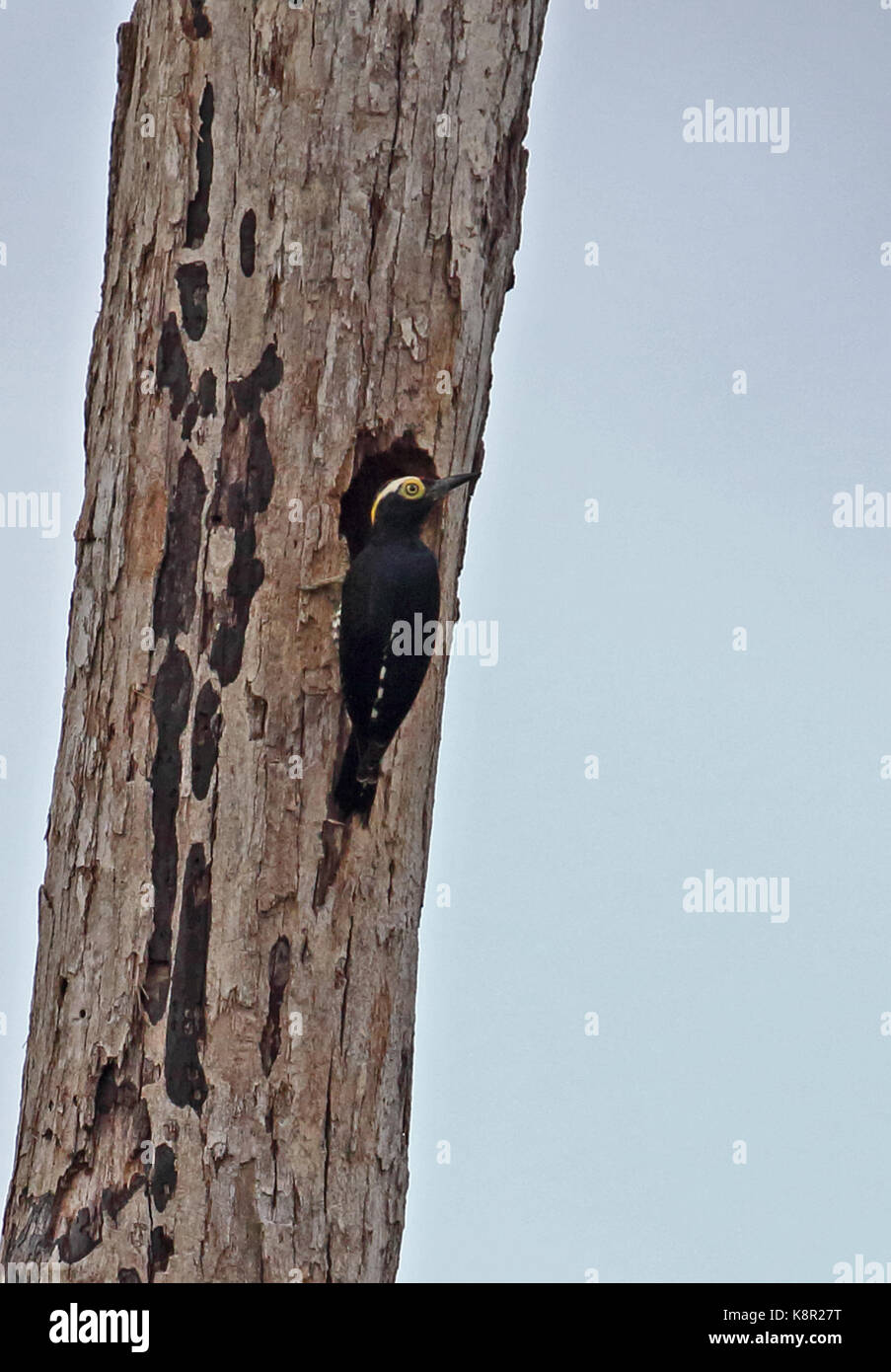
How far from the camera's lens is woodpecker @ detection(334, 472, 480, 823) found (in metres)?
3.94

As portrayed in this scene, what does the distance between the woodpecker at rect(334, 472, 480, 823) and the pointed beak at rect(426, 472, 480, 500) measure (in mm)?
37

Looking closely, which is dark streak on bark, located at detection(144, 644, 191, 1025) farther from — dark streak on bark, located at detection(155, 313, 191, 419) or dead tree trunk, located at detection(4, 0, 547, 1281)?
dark streak on bark, located at detection(155, 313, 191, 419)

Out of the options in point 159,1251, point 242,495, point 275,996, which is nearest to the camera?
point 159,1251

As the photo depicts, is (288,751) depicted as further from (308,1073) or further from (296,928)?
(308,1073)

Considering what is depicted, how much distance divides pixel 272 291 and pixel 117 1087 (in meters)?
1.75

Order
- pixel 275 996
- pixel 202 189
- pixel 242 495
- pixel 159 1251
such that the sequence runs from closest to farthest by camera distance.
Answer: pixel 159 1251
pixel 275 996
pixel 242 495
pixel 202 189

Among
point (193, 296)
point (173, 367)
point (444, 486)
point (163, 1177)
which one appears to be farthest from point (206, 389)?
point (163, 1177)

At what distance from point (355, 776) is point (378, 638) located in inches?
12.1

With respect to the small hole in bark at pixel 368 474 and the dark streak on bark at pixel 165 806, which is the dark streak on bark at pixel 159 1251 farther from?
the small hole in bark at pixel 368 474

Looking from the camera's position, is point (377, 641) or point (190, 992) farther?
point (377, 641)

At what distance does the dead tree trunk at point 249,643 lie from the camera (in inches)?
149

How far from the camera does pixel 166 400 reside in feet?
13.1

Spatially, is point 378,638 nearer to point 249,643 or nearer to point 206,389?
point 249,643

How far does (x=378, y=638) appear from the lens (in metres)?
3.94
